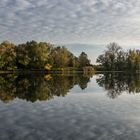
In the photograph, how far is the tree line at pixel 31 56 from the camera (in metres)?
110

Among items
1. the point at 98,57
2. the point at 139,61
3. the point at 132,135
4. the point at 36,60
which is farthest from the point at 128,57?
the point at 132,135

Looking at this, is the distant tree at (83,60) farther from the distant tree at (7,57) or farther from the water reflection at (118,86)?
the water reflection at (118,86)

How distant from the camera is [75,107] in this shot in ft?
78.8

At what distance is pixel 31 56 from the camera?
391 feet

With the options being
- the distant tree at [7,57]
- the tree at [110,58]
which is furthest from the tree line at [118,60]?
the distant tree at [7,57]

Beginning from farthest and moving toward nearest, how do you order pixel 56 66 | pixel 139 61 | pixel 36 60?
pixel 139 61 → pixel 56 66 → pixel 36 60

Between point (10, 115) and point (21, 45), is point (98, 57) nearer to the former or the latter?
point (21, 45)

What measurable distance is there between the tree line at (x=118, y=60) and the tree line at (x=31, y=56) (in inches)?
843

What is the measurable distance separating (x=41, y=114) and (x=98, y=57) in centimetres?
13566

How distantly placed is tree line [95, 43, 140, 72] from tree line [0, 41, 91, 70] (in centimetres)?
2142

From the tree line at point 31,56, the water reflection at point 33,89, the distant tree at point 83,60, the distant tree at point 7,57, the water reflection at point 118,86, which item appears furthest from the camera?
the distant tree at point 83,60

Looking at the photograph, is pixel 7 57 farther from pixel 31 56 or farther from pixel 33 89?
pixel 33 89

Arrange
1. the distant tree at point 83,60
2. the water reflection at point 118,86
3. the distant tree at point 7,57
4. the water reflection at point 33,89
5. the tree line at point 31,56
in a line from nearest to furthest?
the water reflection at point 33,89
the water reflection at point 118,86
the distant tree at point 7,57
the tree line at point 31,56
the distant tree at point 83,60

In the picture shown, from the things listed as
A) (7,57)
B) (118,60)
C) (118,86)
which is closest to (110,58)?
(118,60)
